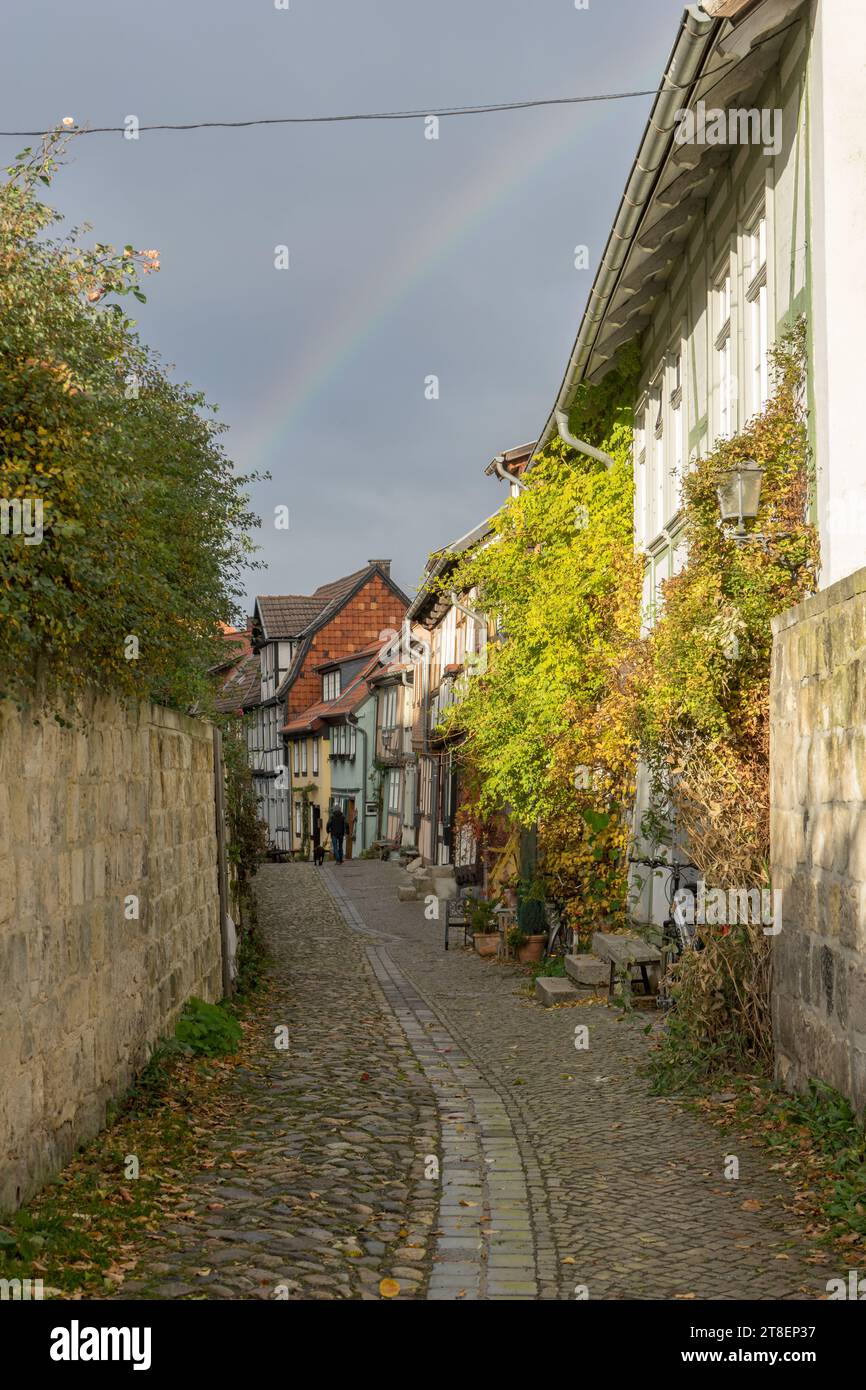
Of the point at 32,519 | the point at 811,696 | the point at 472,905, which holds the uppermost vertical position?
the point at 32,519

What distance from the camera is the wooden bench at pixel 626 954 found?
12.6 meters

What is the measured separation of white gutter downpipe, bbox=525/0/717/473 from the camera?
8883 millimetres

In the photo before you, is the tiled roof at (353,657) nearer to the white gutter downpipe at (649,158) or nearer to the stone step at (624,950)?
the white gutter downpipe at (649,158)

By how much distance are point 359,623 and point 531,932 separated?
1596 inches

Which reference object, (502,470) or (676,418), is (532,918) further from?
(502,470)

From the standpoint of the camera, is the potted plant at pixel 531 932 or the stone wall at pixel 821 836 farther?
the potted plant at pixel 531 932

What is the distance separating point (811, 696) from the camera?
23.6 ft

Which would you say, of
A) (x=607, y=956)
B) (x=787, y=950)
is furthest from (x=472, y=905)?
(x=787, y=950)

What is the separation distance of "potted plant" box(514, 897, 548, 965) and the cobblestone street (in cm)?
499

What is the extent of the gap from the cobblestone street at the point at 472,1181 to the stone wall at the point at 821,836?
0.70 metres

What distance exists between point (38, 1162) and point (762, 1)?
25.2 feet

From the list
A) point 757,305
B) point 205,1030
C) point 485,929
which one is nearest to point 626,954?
point 205,1030

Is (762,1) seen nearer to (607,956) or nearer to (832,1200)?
(832,1200)

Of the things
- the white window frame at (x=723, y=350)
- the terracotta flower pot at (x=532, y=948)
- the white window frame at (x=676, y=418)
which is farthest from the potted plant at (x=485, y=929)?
the white window frame at (x=723, y=350)
